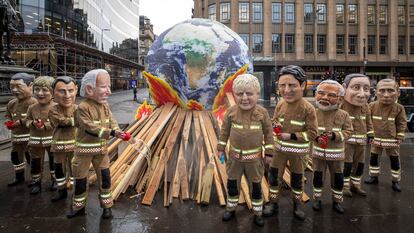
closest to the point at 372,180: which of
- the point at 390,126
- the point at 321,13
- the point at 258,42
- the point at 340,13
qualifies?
the point at 390,126

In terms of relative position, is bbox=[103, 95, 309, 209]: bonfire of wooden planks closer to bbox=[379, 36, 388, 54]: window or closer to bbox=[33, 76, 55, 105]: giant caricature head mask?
bbox=[33, 76, 55, 105]: giant caricature head mask

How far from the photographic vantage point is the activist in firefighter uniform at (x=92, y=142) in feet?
13.3

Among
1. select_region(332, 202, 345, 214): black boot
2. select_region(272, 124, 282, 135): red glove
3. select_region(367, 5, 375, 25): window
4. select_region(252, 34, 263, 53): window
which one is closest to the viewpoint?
select_region(272, 124, 282, 135): red glove

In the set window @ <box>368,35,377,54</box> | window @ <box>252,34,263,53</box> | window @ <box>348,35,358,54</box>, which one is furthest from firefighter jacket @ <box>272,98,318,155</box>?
window @ <box>368,35,377,54</box>

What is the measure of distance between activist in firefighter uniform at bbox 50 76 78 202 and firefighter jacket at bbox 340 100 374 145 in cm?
403

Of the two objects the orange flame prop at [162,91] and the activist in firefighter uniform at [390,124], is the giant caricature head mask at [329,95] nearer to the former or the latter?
the activist in firefighter uniform at [390,124]

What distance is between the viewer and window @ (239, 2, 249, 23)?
39219 millimetres

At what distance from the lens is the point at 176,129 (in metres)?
5.31

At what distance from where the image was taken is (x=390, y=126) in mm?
A: 5301

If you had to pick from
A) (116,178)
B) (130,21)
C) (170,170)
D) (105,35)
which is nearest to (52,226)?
(116,178)

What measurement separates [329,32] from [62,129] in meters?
40.0

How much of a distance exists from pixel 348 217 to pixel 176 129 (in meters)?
2.76

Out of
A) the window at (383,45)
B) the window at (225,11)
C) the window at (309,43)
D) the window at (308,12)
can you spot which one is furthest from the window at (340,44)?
the window at (225,11)

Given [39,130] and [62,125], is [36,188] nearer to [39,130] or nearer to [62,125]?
[39,130]
